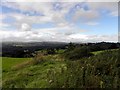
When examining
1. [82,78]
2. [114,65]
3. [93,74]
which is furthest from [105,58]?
[82,78]

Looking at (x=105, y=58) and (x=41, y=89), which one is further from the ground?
(x=105, y=58)

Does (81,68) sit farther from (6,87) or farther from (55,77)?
(6,87)

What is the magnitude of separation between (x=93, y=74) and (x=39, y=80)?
1.81 meters

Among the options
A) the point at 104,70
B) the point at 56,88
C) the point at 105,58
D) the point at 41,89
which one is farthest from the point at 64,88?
the point at 105,58

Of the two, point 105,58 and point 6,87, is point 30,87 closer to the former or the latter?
point 6,87

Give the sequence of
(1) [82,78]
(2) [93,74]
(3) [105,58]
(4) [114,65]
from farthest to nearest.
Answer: (3) [105,58], (4) [114,65], (2) [93,74], (1) [82,78]

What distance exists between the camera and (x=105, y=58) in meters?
8.99

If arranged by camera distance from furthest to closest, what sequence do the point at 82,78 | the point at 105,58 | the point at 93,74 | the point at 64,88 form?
the point at 105,58 → the point at 93,74 → the point at 82,78 → the point at 64,88

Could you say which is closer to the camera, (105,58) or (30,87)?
(30,87)

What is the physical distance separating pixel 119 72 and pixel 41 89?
258 cm

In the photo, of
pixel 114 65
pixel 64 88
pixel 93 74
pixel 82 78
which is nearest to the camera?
pixel 64 88

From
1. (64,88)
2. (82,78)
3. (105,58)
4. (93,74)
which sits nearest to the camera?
(64,88)

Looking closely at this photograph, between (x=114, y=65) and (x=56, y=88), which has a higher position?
(x=114, y=65)

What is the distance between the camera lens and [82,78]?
6895 mm
